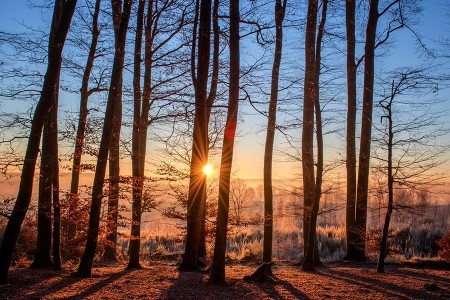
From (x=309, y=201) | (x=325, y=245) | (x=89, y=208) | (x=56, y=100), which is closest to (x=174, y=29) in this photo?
(x=56, y=100)

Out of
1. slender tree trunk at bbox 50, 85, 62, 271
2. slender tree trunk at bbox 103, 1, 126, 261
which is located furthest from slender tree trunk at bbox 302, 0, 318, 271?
slender tree trunk at bbox 50, 85, 62, 271

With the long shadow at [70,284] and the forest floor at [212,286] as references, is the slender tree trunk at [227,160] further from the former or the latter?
the long shadow at [70,284]

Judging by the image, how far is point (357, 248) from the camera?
14023mm

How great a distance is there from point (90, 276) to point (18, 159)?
3071 mm

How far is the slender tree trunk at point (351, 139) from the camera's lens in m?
14.3

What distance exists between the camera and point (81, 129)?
1260 centimetres

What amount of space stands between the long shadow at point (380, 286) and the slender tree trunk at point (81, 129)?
21.0ft

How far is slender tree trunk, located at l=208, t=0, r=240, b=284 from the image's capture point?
8.23 metres

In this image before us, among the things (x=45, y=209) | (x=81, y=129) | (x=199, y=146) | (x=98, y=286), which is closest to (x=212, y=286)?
(x=98, y=286)

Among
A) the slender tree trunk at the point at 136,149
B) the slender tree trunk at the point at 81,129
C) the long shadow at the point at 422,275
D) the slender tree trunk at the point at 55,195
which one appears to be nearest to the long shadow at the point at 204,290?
the slender tree trunk at the point at 136,149

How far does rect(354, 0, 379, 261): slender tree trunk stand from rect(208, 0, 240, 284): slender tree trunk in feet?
22.3

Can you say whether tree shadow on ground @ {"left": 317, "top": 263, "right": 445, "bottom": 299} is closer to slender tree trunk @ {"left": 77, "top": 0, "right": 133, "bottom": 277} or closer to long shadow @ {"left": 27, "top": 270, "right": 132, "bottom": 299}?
long shadow @ {"left": 27, "top": 270, "right": 132, "bottom": 299}

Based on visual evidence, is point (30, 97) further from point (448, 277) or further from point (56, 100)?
point (448, 277)

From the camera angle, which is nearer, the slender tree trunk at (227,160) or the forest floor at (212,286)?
the forest floor at (212,286)
